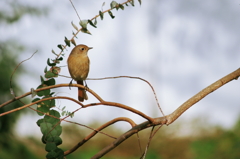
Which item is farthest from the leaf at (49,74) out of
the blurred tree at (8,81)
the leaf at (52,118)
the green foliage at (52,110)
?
the blurred tree at (8,81)

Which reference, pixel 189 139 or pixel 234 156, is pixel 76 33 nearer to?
pixel 234 156

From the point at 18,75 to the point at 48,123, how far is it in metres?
3.03

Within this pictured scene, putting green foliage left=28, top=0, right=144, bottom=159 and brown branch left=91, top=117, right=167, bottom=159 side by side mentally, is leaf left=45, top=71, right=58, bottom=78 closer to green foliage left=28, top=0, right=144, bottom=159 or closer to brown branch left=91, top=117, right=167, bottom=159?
green foliage left=28, top=0, right=144, bottom=159

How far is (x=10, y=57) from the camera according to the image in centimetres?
368

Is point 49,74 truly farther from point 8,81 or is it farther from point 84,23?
point 8,81

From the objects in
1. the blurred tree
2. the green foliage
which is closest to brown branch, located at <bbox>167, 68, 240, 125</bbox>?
the green foliage

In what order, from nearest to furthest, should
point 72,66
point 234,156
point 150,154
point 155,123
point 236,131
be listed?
point 155,123 < point 72,66 < point 234,156 < point 236,131 < point 150,154

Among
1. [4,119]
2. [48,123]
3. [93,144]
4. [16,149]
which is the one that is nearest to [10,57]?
[4,119]

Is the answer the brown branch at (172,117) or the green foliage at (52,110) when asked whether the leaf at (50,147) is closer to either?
the green foliage at (52,110)

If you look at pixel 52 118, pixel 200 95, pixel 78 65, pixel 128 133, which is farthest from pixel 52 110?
pixel 78 65

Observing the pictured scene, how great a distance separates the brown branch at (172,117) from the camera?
0.75 meters

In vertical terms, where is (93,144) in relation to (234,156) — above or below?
above

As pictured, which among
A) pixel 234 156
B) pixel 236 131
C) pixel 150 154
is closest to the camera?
pixel 234 156

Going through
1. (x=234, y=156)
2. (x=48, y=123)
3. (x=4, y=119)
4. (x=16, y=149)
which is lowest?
(x=234, y=156)
